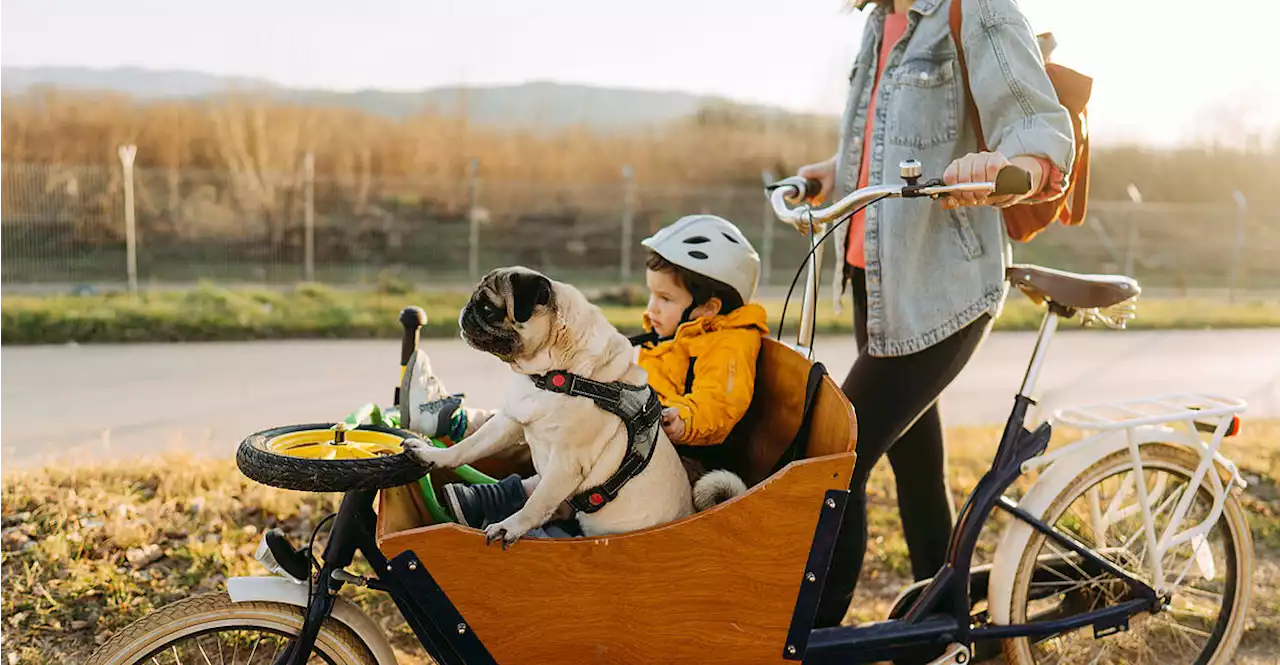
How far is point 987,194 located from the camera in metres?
2.03

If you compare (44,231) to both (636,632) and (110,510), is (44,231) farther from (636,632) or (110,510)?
(636,632)

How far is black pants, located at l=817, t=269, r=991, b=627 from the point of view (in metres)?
2.36

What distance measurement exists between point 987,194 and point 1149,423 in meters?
0.82

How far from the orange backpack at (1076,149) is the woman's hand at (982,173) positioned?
155 mm

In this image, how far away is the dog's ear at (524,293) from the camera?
174cm

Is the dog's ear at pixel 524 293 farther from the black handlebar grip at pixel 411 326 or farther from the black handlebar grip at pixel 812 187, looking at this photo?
the black handlebar grip at pixel 812 187

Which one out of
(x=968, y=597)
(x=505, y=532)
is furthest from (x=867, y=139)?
(x=505, y=532)

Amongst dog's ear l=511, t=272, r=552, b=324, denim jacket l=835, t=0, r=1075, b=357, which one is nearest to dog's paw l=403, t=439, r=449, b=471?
dog's ear l=511, t=272, r=552, b=324

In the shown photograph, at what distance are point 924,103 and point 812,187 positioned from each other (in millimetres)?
549

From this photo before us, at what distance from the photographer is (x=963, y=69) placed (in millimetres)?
2242

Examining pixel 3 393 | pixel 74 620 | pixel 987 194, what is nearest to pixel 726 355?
pixel 987 194

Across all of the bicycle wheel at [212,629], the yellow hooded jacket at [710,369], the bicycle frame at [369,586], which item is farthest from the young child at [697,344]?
the bicycle wheel at [212,629]

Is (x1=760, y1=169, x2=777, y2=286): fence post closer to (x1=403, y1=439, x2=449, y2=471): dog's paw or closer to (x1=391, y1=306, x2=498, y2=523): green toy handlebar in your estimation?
(x1=391, y1=306, x2=498, y2=523): green toy handlebar

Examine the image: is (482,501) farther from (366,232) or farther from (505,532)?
(366,232)
